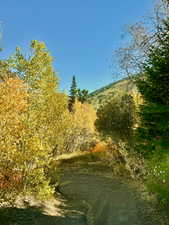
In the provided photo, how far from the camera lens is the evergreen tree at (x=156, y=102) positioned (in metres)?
15.8

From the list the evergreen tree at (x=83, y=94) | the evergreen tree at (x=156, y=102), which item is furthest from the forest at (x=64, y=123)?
the evergreen tree at (x=83, y=94)

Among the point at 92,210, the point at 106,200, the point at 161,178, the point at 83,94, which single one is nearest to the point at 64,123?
the point at 106,200

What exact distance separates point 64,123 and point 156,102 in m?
11.5

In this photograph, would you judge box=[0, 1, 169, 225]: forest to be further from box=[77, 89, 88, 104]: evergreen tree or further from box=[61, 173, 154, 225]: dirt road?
box=[77, 89, 88, 104]: evergreen tree

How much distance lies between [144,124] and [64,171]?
18.9m

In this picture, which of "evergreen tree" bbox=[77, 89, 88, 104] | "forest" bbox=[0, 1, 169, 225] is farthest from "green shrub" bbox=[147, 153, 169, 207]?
"evergreen tree" bbox=[77, 89, 88, 104]

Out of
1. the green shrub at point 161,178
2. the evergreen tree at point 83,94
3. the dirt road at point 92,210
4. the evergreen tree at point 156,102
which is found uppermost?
the evergreen tree at point 83,94

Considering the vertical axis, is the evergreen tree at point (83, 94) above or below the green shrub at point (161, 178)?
above

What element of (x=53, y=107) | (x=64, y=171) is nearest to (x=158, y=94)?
(x=53, y=107)

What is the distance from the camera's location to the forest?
1074 centimetres

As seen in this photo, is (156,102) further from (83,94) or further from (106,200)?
(83,94)

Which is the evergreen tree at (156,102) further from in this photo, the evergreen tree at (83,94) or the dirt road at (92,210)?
the evergreen tree at (83,94)

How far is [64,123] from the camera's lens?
26188 millimetres

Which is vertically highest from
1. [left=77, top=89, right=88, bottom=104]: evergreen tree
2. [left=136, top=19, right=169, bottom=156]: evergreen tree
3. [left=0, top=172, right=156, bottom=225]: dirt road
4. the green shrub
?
[left=77, top=89, right=88, bottom=104]: evergreen tree
